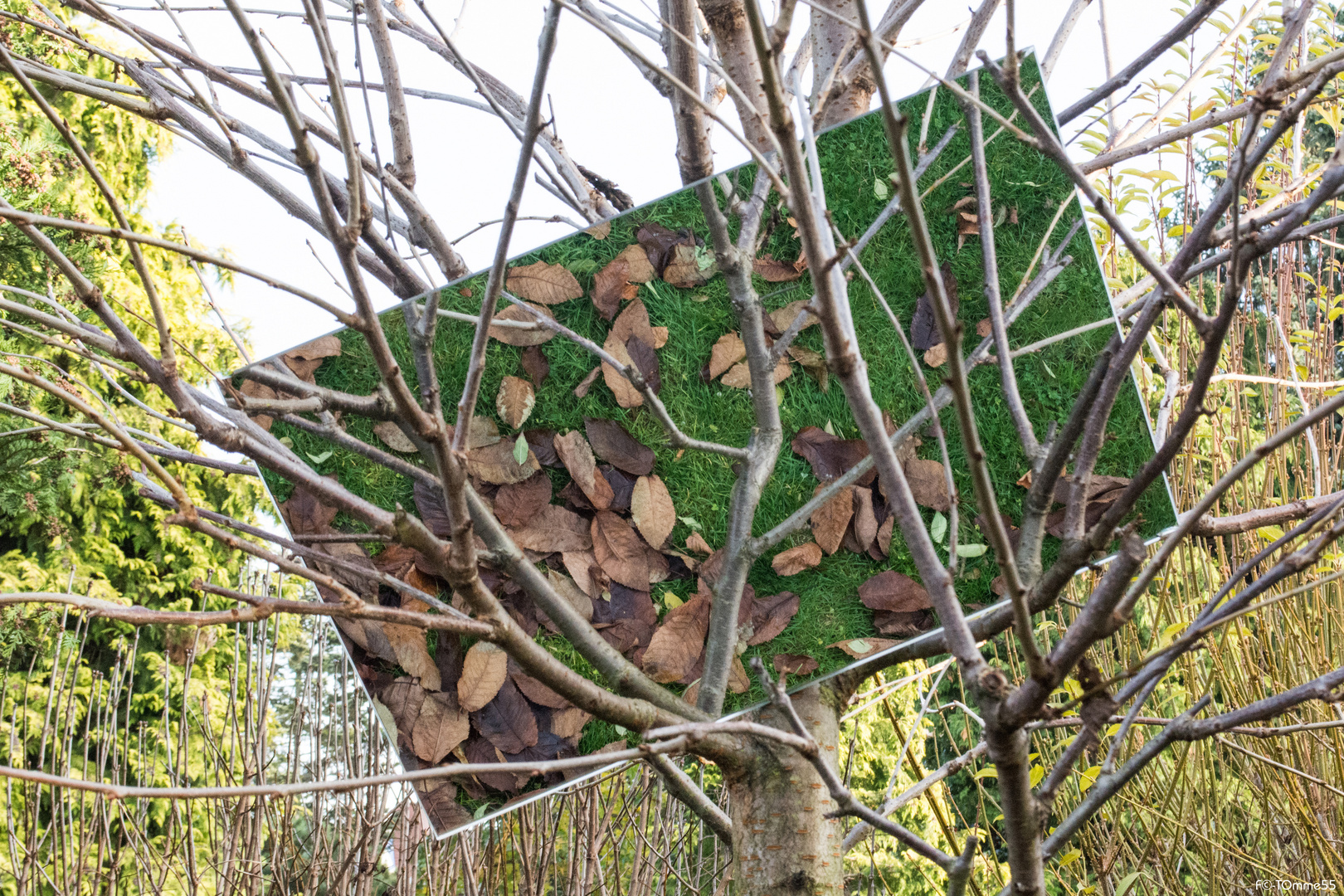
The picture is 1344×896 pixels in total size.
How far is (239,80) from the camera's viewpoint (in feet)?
3.83

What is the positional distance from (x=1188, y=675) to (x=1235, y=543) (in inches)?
10.8

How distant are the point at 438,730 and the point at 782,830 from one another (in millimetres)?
382

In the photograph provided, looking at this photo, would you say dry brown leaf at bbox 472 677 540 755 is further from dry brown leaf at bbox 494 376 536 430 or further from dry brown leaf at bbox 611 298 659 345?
dry brown leaf at bbox 611 298 659 345

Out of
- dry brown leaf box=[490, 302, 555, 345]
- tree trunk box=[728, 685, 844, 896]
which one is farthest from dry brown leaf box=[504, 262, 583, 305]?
tree trunk box=[728, 685, 844, 896]

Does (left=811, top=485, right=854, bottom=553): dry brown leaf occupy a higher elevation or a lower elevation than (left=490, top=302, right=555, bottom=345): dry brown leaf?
lower

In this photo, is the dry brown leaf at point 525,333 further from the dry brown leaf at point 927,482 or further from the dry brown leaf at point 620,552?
the dry brown leaf at point 927,482

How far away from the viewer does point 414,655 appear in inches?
35.5

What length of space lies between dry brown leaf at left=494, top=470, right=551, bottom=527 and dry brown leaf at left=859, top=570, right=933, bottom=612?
0.32 m

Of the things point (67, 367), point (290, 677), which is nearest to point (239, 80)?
point (67, 367)

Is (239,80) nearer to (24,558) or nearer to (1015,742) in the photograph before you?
(1015,742)

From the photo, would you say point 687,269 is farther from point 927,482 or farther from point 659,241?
point 927,482

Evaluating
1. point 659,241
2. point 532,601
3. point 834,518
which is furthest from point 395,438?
point 834,518

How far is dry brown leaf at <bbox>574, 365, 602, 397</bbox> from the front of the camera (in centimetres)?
92

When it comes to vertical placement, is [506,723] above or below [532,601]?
below
